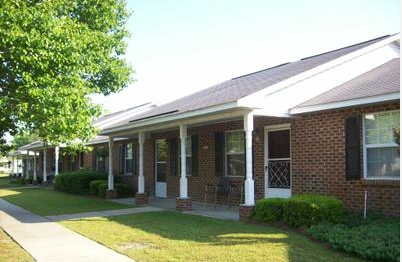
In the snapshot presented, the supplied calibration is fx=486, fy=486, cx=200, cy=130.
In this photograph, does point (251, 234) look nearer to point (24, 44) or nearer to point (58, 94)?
point (58, 94)

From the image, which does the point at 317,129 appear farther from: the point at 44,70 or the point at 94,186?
the point at 94,186

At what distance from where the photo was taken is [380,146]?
10.9 meters

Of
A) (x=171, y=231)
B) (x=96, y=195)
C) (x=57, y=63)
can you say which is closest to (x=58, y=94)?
(x=57, y=63)

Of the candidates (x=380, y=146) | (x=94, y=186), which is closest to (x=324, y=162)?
(x=380, y=146)

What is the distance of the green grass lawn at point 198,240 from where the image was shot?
7816 mm

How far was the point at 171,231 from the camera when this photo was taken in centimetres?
1045

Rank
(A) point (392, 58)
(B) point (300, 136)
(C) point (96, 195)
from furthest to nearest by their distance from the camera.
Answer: (C) point (96, 195)
(A) point (392, 58)
(B) point (300, 136)

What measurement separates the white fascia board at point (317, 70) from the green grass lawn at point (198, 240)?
2.93 meters

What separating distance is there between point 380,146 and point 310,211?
238 cm

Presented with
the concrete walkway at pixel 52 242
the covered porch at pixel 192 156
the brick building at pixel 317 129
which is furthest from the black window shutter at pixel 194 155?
the concrete walkway at pixel 52 242

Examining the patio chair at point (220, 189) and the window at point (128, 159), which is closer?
the patio chair at point (220, 189)

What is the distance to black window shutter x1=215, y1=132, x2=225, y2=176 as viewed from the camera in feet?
52.6

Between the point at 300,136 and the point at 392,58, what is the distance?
4.11m

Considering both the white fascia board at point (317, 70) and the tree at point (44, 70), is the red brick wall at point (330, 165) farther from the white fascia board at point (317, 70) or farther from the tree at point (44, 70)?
the tree at point (44, 70)
